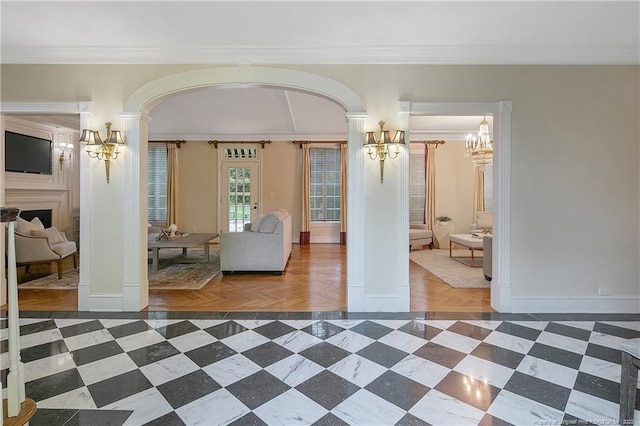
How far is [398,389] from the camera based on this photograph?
6.92ft

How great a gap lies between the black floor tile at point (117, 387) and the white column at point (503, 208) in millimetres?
3421


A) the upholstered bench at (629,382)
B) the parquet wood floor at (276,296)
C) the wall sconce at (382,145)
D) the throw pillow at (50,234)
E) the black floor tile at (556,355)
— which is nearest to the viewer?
the upholstered bench at (629,382)

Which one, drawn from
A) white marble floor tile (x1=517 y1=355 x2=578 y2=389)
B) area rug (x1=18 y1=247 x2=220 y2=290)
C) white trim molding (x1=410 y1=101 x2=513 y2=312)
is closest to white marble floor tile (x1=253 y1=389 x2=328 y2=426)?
white marble floor tile (x1=517 y1=355 x2=578 y2=389)

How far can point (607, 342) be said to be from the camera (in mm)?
2807

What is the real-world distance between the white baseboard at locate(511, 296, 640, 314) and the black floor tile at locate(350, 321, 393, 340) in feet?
5.11

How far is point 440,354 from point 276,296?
84.2 inches

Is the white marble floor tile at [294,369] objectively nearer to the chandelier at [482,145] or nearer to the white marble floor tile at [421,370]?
the white marble floor tile at [421,370]

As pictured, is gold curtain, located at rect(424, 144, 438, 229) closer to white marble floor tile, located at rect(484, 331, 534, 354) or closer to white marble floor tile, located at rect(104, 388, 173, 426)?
white marble floor tile, located at rect(484, 331, 534, 354)

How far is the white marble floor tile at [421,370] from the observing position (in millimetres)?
2229

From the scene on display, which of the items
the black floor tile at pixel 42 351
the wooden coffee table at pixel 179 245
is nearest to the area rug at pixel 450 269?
the wooden coffee table at pixel 179 245

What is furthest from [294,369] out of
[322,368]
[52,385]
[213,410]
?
[52,385]

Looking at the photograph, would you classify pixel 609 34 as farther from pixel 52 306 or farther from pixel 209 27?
pixel 52 306

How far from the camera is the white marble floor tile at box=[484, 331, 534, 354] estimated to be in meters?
2.70

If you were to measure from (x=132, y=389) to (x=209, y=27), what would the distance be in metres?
3.01
